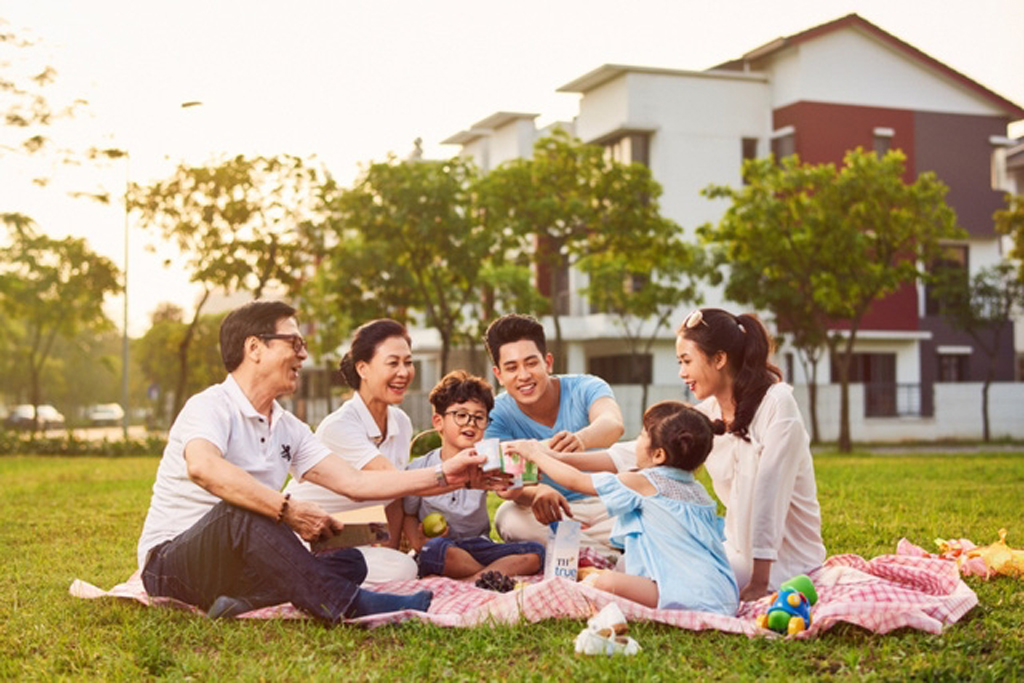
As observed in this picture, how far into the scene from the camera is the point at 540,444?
6.55m

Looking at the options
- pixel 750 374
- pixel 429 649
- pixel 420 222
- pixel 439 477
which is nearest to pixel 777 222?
pixel 420 222

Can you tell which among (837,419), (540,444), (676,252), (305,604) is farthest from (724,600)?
(837,419)

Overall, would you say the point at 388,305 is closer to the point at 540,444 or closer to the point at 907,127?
the point at 907,127

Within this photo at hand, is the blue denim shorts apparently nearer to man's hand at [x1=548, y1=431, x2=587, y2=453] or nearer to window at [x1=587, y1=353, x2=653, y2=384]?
man's hand at [x1=548, y1=431, x2=587, y2=453]

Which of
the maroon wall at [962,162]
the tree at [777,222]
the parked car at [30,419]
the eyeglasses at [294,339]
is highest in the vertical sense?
the maroon wall at [962,162]

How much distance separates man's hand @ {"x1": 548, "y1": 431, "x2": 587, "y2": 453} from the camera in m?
6.76

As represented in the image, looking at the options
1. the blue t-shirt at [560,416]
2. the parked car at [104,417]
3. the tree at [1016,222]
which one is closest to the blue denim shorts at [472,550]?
the blue t-shirt at [560,416]

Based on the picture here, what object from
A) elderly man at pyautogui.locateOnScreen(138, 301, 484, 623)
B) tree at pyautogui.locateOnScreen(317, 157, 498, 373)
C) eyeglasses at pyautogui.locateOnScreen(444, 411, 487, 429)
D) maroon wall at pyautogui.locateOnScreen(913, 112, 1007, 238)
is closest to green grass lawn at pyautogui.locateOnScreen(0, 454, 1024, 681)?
elderly man at pyautogui.locateOnScreen(138, 301, 484, 623)

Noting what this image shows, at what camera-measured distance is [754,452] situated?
19.5ft

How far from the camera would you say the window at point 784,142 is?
40.1 m

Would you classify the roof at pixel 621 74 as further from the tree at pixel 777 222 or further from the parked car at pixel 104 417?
the parked car at pixel 104 417

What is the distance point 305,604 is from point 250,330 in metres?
1.38

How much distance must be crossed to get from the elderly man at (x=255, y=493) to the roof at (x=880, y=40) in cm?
3661

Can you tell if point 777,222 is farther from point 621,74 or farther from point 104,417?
point 104,417
